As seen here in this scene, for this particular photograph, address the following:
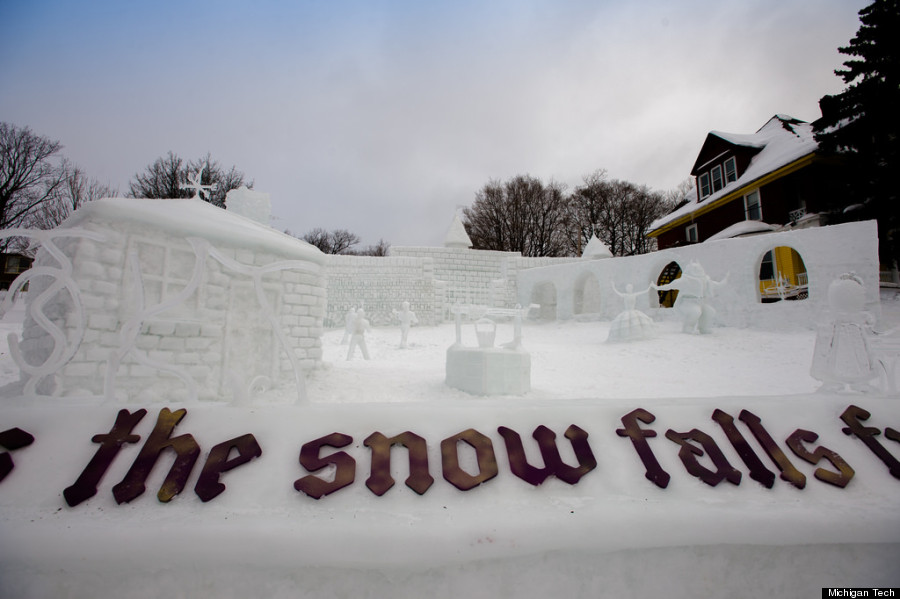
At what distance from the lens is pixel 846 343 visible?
102 inches

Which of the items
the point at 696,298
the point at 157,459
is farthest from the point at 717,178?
the point at 157,459

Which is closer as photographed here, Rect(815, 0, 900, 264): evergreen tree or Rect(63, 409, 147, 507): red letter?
Rect(63, 409, 147, 507): red letter

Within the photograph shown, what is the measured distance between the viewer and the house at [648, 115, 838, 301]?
12859mm

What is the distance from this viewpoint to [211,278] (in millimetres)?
5141

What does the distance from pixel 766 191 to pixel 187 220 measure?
58.4 ft

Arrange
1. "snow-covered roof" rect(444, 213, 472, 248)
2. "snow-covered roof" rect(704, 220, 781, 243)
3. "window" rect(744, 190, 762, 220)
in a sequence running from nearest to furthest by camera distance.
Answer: "snow-covered roof" rect(704, 220, 781, 243)
"window" rect(744, 190, 762, 220)
"snow-covered roof" rect(444, 213, 472, 248)

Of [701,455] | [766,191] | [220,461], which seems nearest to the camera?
[220,461]

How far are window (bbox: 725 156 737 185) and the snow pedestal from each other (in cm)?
1560

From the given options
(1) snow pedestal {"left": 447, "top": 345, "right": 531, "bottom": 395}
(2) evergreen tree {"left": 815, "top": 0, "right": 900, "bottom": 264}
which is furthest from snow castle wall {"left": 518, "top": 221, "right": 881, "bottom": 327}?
(1) snow pedestal {"left": 447, "top": 345, "right": 531, "bottom": 395}

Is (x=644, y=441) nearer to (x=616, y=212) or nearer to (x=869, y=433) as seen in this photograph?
(x=869, y=433)

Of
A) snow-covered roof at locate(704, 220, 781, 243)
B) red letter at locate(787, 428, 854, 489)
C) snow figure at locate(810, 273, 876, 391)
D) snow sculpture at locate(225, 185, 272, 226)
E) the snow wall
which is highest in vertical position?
snow-covered roof at locate(704, 220, 781, 243)

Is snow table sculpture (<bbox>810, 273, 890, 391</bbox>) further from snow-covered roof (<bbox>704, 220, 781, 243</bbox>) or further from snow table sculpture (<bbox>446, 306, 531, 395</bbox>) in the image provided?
snow-covered roof (<bbox>704, 220, 781, 243</bbox>)

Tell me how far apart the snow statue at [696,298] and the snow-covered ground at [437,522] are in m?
8.75

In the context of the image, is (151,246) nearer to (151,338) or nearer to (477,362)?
(151,338)
